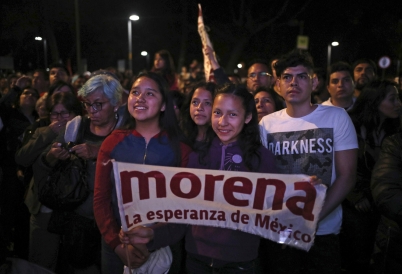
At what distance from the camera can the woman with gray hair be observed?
3.11m

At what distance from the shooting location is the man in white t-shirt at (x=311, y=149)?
2.82 meters

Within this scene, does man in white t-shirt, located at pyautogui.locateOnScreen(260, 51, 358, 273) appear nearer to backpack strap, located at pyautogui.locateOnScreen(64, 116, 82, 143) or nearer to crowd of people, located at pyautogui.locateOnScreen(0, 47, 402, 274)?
crowd of people, located at pyautogui.locateOnScreen(0, 47, 402, 274)

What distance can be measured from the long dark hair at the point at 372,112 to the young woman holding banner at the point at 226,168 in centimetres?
183

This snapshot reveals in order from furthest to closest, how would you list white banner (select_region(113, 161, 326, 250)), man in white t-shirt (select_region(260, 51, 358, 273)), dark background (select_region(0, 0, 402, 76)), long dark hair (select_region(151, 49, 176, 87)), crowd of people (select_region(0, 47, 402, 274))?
dark background (select_region(0, 0, 402, 76)), long dark hair (select_region(151, 49, 176, 87)), man in white t-shirt (select_region(260, 51, 358, 273)), crowd of people (select_region(0, 47, 402, 274)), white banner (select_region(113, 161, 326, 250))

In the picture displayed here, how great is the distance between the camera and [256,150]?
2.66 metres

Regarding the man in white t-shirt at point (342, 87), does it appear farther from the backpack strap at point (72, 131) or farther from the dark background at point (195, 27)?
the dark background at point (195, 27)

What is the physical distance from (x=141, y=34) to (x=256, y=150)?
3145 centimetres

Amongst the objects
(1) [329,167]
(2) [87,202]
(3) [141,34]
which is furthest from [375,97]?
(3) [141,34]

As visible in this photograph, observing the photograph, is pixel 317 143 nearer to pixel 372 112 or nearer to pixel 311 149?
pixel 311 149

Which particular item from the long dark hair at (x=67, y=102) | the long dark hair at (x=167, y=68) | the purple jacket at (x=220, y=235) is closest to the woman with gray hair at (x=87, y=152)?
the long dark hair at (x=67, y=102)

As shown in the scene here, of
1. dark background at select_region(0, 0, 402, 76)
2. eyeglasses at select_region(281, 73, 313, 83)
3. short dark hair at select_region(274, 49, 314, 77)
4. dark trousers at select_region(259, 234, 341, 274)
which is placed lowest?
dark trousers at select_region(259, 234, 341, 274)

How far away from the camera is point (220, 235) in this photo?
257 cm

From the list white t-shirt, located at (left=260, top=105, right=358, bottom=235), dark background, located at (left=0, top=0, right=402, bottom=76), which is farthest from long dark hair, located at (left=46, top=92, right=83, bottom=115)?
dark background, located at (left=0, top=0, right=402, bottom=76)

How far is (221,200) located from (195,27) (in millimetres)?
12751
